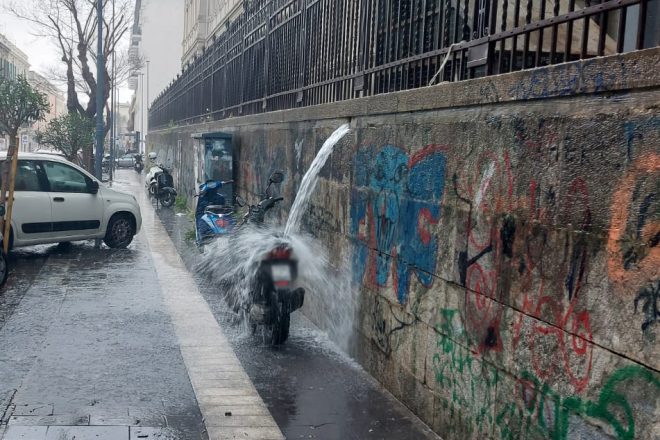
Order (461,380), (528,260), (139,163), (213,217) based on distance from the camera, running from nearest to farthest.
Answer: (528,260) < (461,380) < (213,217) < (139,163)

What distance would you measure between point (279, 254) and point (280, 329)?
0.79 meters

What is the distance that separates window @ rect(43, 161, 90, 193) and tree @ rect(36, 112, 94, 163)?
16.8 m

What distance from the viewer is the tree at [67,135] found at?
2858 centimetres

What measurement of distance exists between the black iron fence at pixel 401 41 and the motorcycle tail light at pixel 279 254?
5.65 feet

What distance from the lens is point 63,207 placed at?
40.5 feet

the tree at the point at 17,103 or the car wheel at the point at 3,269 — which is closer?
the car wheel at the point at 3,269

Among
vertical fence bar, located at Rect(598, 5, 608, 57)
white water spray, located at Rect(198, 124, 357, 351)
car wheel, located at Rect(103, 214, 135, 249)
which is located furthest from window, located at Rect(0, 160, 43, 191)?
vertical fence bar, located at Rect(598, 5, 608, 57)

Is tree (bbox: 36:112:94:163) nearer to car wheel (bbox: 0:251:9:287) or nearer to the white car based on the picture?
the white car

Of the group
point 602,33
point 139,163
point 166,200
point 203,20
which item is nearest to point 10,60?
point 139,163

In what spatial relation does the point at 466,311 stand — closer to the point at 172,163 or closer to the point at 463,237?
the point at 463,237

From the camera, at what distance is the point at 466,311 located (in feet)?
15.0

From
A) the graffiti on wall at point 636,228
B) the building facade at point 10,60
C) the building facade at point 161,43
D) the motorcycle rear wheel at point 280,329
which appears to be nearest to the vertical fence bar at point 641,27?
the graffiti on wall at point 636,228

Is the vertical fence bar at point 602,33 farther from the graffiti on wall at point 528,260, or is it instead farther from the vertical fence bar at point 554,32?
the graffiti on wall at point 528,260

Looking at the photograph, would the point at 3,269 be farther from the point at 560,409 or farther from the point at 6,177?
the point at 560,409
